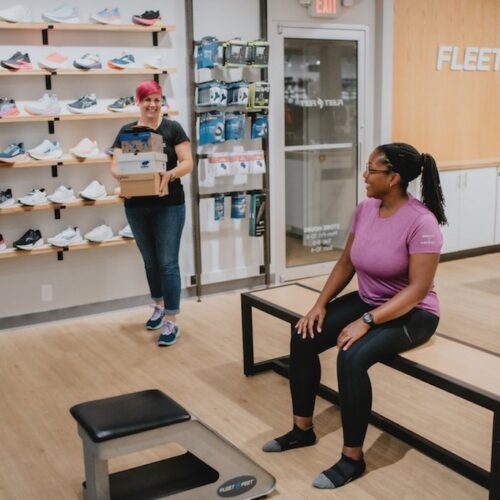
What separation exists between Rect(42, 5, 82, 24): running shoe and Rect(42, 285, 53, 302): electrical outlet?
5.77 ft

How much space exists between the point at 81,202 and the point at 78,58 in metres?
0.95

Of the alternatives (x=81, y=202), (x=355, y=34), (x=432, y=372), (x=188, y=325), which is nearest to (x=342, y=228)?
(x=355, y=34)

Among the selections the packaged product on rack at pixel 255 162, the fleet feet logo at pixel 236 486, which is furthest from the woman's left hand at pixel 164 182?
the fleet feet logo at pixel 236 486

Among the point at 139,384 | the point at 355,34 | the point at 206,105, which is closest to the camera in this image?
the point at 139,384

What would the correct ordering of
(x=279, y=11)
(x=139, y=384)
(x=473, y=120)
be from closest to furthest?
(x=139, y=384) → (x=279, y=11) → (x=473, y=120)

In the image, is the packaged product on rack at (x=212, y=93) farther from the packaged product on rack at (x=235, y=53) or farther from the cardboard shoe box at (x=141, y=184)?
the cardboard shoe box at (x=141, y=184)

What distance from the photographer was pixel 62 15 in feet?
15.1

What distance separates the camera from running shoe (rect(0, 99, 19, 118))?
14.8 feet

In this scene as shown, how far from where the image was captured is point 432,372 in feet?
8.55

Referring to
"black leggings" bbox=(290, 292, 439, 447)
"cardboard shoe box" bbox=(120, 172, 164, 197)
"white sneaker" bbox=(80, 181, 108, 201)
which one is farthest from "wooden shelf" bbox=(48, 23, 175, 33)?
"black leggings" bbox=(290, 292, 439, 447)

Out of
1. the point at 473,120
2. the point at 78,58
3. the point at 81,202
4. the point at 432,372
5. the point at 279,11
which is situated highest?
the point at 279,11

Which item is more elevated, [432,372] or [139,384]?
[432,372]

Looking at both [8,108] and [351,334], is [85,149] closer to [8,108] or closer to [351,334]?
[8,108]

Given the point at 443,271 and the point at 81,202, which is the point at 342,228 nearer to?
the point at 443,271
